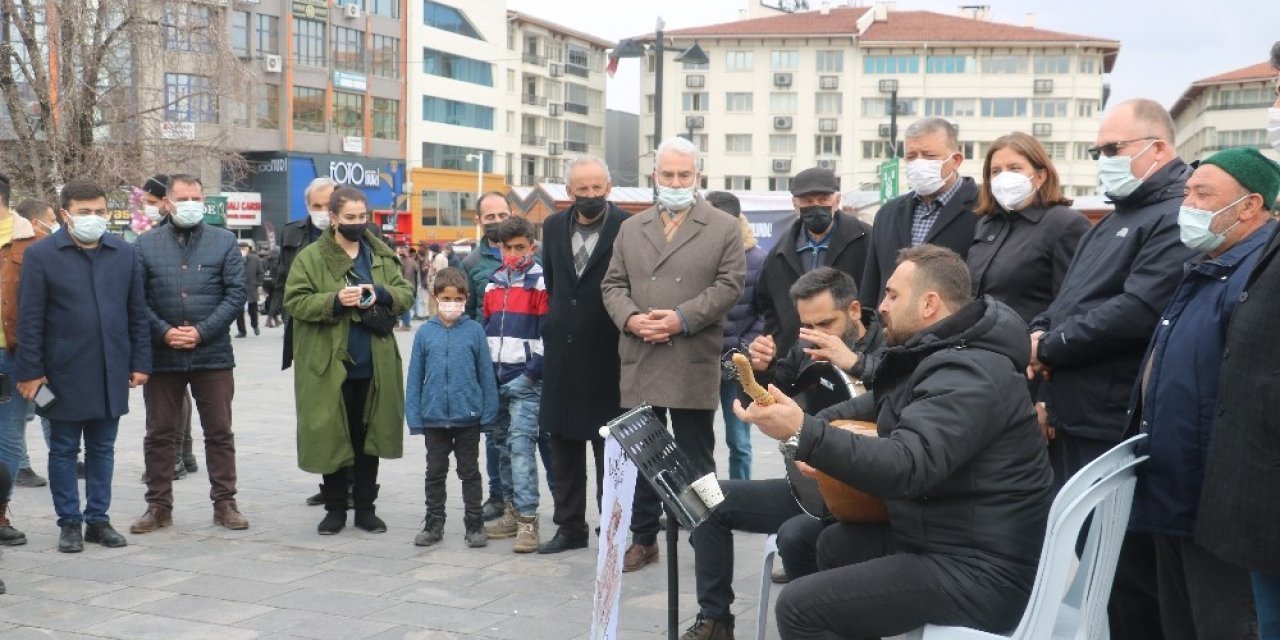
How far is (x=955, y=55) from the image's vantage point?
297 ft

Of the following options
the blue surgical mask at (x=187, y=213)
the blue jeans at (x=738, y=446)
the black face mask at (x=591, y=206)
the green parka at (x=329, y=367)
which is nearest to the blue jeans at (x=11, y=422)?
the blue surgical mask at (x=187, y=213)

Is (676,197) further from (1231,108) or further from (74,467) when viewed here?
(1231,108)

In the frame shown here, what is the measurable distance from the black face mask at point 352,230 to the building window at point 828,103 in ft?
286

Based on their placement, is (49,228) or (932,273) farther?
(49,228)

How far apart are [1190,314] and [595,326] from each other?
3699 mm

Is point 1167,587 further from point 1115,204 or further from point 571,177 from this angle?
point 571,177

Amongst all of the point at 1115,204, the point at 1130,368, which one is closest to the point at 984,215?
the point at 1115,204

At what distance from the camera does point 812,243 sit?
748cm

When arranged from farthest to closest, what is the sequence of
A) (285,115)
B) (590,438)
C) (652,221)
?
(285,115) → (590,438) → (652,221)

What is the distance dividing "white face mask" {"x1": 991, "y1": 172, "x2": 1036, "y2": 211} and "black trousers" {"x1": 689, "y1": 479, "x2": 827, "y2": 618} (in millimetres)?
1619

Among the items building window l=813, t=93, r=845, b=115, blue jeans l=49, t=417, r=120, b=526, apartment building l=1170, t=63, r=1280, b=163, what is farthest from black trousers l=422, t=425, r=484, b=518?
apartment building l=1170, t=63, r=1280, b=163

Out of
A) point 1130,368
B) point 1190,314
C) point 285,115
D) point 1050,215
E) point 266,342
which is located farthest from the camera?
point 285,115

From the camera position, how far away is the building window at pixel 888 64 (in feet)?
300

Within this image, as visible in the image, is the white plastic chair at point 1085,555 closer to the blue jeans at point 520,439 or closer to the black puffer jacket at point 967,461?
the black puffer jacket at point 967,461
